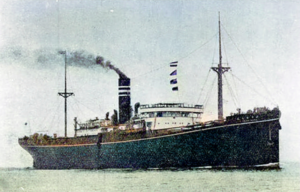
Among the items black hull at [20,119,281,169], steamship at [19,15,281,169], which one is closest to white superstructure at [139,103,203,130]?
steamship at [19,15,281,169]

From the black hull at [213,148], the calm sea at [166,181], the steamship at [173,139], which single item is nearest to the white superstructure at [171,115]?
the steamship at [173,139]

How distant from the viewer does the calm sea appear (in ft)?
81.3

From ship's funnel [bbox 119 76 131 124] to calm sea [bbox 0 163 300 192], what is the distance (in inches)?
208

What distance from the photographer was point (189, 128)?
103 feet

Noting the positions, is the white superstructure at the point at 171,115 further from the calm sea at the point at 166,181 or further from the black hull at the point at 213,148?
the calm sea at the point at 166,181

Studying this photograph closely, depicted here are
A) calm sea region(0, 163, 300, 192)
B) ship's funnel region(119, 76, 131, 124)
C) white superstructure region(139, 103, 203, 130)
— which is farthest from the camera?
ship's funnel region(119, 76, 131, 124)

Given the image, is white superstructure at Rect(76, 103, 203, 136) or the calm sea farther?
white superstructure at Rect(76, 103, 203, 136)

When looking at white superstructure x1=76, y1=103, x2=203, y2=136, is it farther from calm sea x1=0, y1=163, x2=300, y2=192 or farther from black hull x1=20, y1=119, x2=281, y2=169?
calm sea x1=0, y1=163, x2=300, y2=192

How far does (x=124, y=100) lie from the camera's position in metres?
35.8

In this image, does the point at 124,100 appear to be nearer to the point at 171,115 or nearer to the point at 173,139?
the point at 171,115

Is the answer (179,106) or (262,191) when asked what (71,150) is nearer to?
(179,106)

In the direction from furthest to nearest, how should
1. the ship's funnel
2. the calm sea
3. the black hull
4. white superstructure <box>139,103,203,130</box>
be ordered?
1. the ship's funnel
2. white superstructure <box>139,103,203,130</box>
3. the black hull
4. the calm sea

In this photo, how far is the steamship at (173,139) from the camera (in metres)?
30.5

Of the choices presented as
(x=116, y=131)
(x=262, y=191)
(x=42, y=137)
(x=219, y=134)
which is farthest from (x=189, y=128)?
(x=42, y=137)
